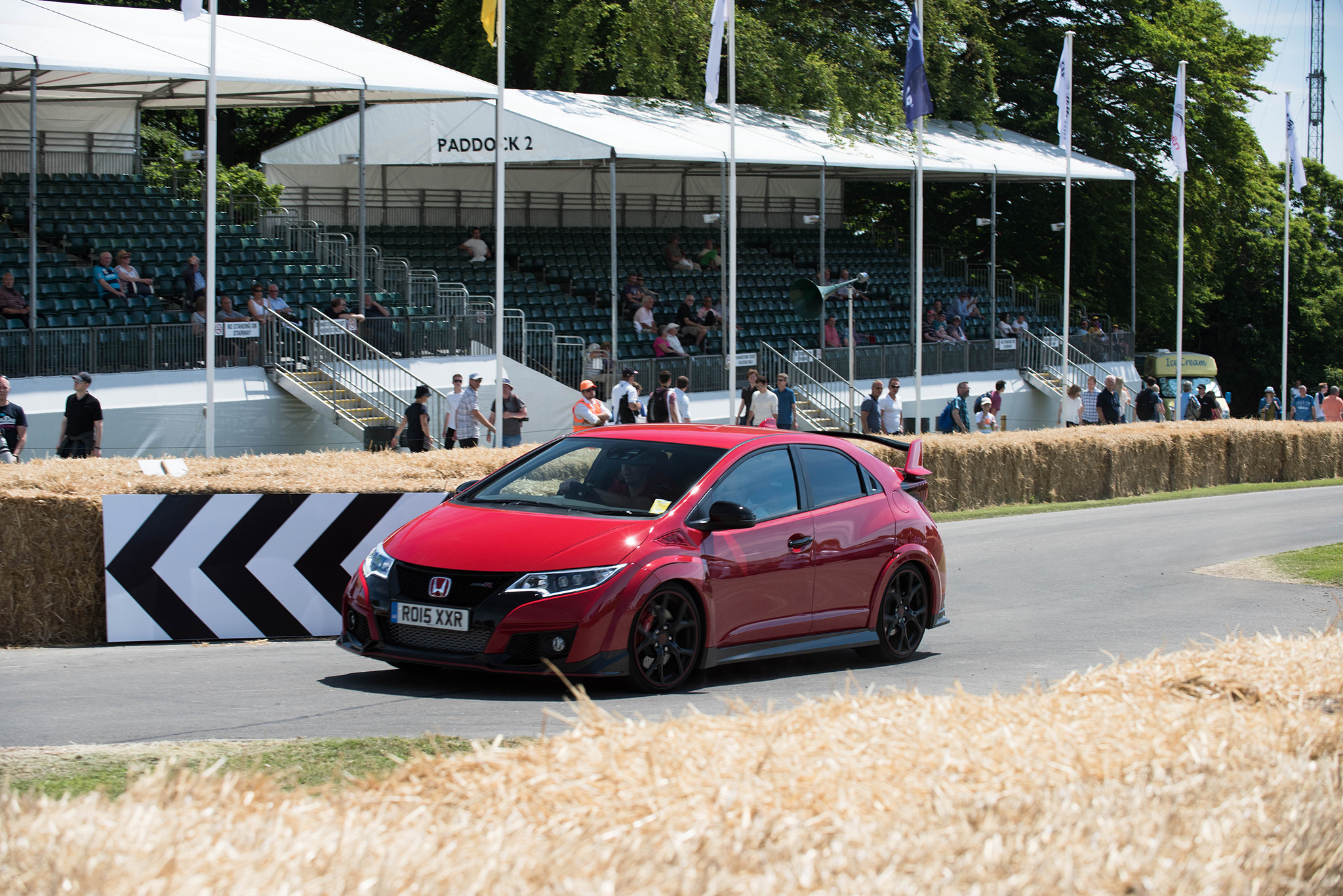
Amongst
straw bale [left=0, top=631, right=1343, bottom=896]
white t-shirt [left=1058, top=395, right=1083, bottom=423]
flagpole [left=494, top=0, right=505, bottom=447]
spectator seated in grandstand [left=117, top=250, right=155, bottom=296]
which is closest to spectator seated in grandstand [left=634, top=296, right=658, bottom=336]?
flagpole [left=494, top=0, right=505, bottom=447]

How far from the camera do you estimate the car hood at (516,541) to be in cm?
806

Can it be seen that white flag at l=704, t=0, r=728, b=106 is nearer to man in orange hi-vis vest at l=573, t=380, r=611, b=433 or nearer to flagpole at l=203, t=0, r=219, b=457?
man in orange hi-vis vest at l=573, t=380, r=611, b=433

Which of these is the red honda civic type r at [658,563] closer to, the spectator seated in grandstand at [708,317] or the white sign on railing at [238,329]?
the white sign on railing at [238,329]

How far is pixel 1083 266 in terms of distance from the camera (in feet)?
170

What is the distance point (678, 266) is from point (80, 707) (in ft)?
102

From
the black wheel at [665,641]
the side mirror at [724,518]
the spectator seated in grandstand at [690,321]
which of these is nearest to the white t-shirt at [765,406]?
the spectator seated in grandstand at [690,321]

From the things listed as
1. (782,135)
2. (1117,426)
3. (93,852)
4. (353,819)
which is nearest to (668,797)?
(353,819)

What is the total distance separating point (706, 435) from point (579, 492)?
1.02 m

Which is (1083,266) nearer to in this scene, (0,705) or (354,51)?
(354,51)

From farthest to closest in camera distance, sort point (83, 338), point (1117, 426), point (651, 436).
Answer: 1. point (1117, 426)
2. point (83, 338)
3. point (651, 436)

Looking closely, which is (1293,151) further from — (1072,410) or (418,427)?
(418,427)

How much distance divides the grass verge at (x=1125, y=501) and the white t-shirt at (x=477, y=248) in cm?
1574

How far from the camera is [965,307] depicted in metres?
42.0

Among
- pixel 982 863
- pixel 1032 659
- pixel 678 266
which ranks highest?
pixel 678 266
